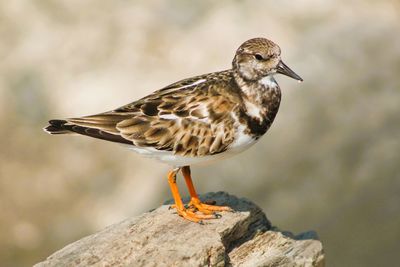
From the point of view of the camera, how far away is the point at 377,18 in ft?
47.7

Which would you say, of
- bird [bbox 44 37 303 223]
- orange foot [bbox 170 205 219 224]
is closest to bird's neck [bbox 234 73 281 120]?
bird [bbox 44 37 303 223]

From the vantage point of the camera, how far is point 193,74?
14039 mm

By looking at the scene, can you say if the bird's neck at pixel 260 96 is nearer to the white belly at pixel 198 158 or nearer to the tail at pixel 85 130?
the white belly at pixel 198 158

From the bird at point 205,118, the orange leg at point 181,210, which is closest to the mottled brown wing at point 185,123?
the bird at point 205,118

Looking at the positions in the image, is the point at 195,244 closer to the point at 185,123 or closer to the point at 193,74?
the point at 185,123

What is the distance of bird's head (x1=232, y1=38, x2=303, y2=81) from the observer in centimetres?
868

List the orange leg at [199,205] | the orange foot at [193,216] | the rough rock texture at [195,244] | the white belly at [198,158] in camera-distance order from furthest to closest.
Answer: the orange leg at [199,205]
the orange foot at [193,216]
the white belly at [198,158]
the rough rock texture at [195,244]

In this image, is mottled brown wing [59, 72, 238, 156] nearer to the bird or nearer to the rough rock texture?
the bird

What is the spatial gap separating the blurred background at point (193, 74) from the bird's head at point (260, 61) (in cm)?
462

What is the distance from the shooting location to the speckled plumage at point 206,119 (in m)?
8.68

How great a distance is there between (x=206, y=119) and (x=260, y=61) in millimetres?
733

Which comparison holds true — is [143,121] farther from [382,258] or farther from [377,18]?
[377,18]

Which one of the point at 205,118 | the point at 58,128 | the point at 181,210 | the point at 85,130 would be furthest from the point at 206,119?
the point at 58,128

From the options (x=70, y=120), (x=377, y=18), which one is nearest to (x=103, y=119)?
(x=70, y=120)
